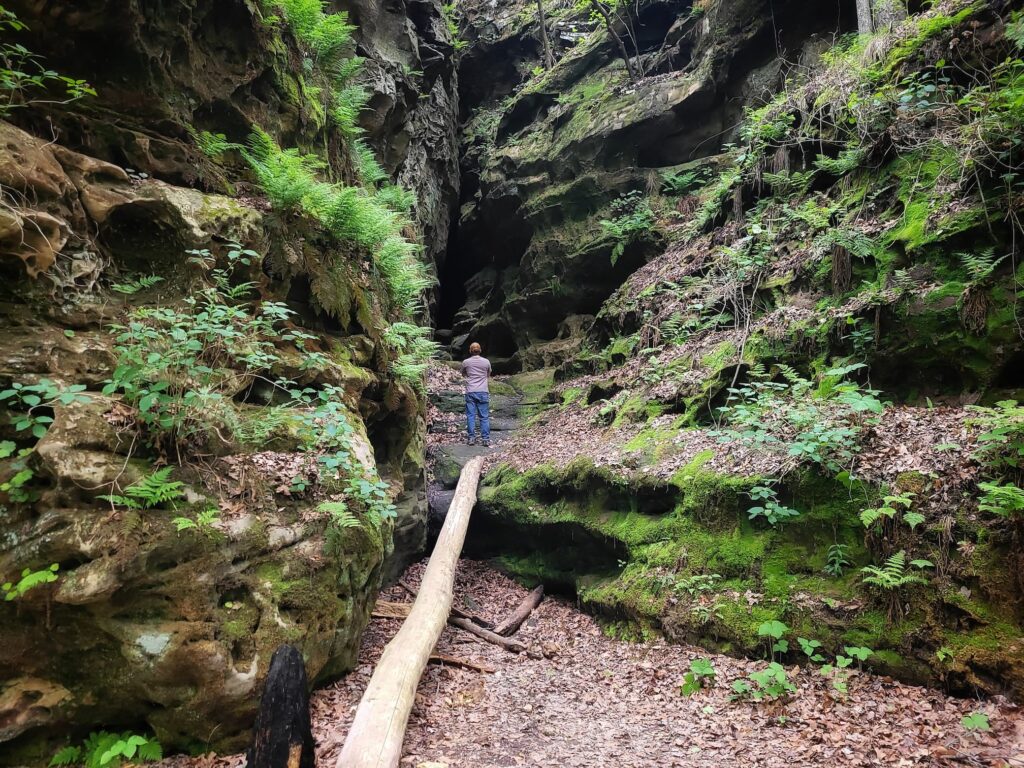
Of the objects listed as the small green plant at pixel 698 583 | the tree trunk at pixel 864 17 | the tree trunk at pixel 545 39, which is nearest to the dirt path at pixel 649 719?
the small green plant at pixel 698 583

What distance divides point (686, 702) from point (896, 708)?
1692 millimetres

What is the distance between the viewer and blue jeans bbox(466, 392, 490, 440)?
41.5 feet

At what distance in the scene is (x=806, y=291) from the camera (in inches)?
322

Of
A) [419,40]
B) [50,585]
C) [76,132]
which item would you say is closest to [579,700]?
[50,585]

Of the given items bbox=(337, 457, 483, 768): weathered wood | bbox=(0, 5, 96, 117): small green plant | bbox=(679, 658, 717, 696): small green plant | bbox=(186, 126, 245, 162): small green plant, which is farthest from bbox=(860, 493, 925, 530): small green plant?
bbox=(186, 126, 245, 162): small green plant

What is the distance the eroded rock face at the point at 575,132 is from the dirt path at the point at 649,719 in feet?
40.1

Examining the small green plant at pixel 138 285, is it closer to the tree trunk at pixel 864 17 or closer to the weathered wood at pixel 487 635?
the weathered wood at pixel 487 635

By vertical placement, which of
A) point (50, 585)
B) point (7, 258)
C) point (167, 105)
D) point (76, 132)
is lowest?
point (50, 585)

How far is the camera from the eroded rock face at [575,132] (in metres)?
15.2

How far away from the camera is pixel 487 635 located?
277 inches

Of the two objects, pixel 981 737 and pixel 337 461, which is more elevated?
pixel 337 461

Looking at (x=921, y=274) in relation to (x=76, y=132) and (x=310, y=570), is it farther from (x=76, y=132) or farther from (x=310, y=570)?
(x=76, y=132)

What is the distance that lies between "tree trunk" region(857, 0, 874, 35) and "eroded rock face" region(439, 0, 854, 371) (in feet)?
7.77

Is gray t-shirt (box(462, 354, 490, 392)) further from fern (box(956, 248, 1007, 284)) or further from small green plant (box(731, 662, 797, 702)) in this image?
fern (box(956, 248, 1007, 284))
